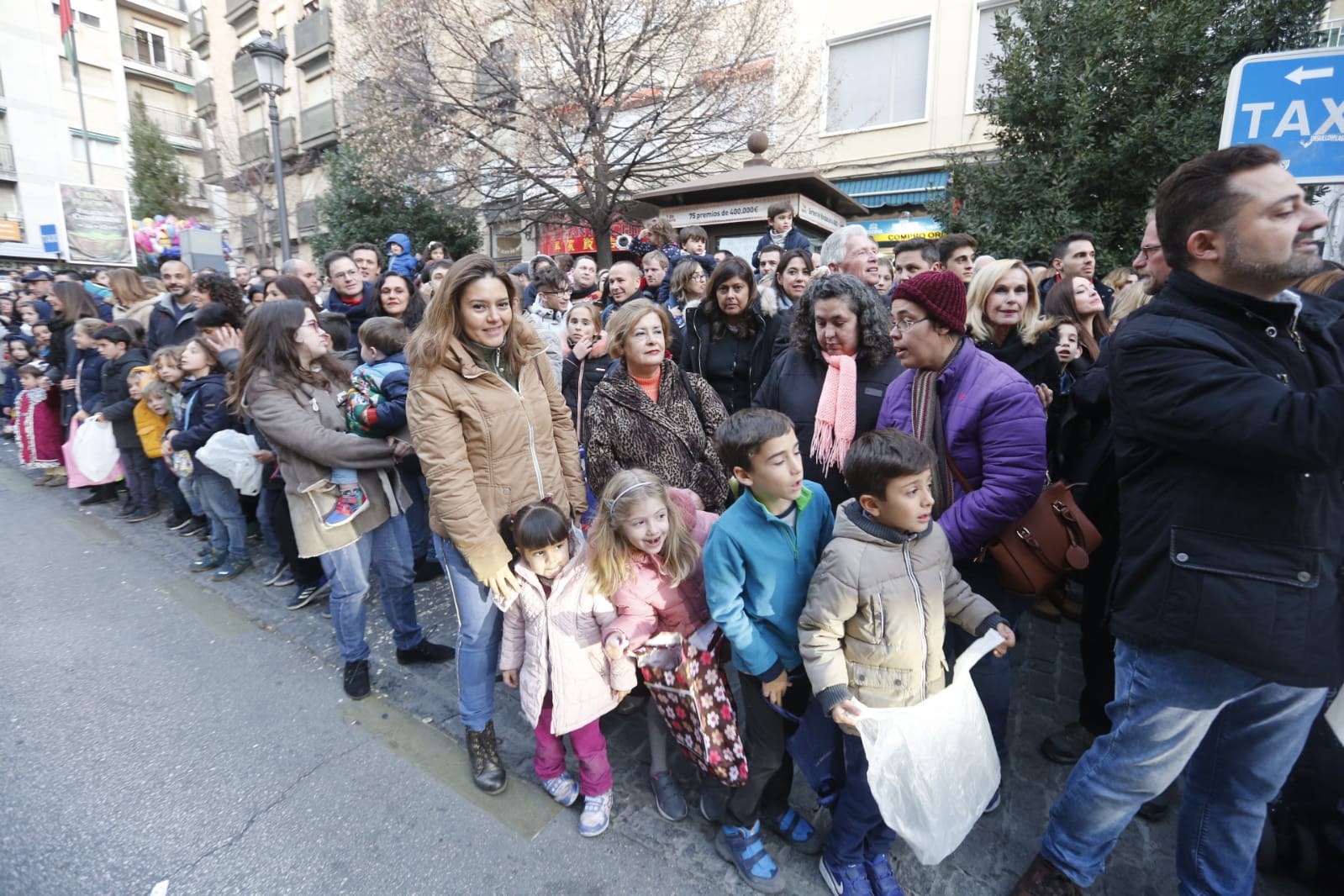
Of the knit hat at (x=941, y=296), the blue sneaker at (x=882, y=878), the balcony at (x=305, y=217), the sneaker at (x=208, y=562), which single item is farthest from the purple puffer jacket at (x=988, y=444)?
the balcony at (x=305, y=217)

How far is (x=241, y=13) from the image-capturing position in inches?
1017

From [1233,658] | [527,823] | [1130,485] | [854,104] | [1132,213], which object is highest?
[854,104]

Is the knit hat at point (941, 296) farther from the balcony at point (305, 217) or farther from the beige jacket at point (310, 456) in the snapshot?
the balcony at point (305, 217)

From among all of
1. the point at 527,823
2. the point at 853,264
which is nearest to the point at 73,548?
the point at 527,823

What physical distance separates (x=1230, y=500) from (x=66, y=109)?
3858cm

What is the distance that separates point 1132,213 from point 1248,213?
27.2 feet

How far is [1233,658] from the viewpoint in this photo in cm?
155

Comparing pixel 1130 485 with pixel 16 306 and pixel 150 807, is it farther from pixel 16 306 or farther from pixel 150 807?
pixel 16 306

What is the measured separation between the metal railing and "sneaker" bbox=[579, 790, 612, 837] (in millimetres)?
43498

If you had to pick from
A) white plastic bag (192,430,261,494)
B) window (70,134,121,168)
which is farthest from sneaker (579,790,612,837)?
window (70,134,121,168)

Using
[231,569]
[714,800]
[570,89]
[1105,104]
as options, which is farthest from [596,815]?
[570,89]

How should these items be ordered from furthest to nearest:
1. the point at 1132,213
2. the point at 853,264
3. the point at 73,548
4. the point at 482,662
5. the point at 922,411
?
the point at 1132,213
the point at 73,548
the point at 853,264
the point at 482,662
the point at 922,411

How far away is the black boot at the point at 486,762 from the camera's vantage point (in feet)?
8.41

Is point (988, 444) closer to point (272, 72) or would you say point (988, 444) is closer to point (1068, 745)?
point (1068, 745)
